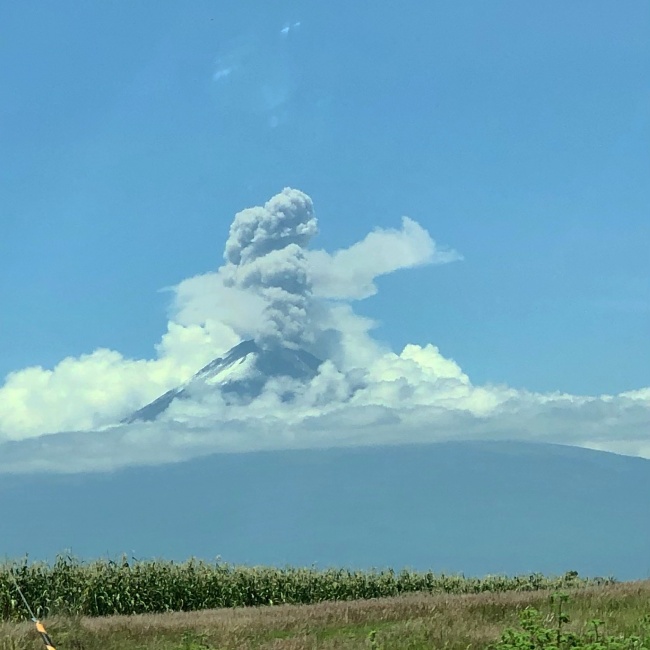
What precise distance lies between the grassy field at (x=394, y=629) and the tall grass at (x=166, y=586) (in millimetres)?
12738

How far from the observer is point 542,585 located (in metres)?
46.3

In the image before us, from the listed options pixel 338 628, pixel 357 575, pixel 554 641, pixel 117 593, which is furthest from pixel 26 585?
pixel 554 641

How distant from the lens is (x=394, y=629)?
48.4 feet

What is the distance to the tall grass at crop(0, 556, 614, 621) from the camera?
104 ft

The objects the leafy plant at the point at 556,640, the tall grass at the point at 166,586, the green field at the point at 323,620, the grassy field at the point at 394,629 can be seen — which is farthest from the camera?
the tall grass at the point at 166,586

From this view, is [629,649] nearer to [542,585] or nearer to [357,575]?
[357,575]

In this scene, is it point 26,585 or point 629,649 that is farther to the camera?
point 26,585

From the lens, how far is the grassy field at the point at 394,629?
13.0 m

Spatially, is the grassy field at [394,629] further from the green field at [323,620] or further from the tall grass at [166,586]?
the tall grass at [166,586]

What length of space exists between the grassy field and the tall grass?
1274 cm

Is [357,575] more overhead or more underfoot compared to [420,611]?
more underfoot

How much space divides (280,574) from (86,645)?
77.4ft

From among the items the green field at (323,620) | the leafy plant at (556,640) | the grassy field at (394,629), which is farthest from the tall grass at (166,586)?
the leafy plant at (556,640)

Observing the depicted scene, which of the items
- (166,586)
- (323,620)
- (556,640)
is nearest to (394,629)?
(323,620)
